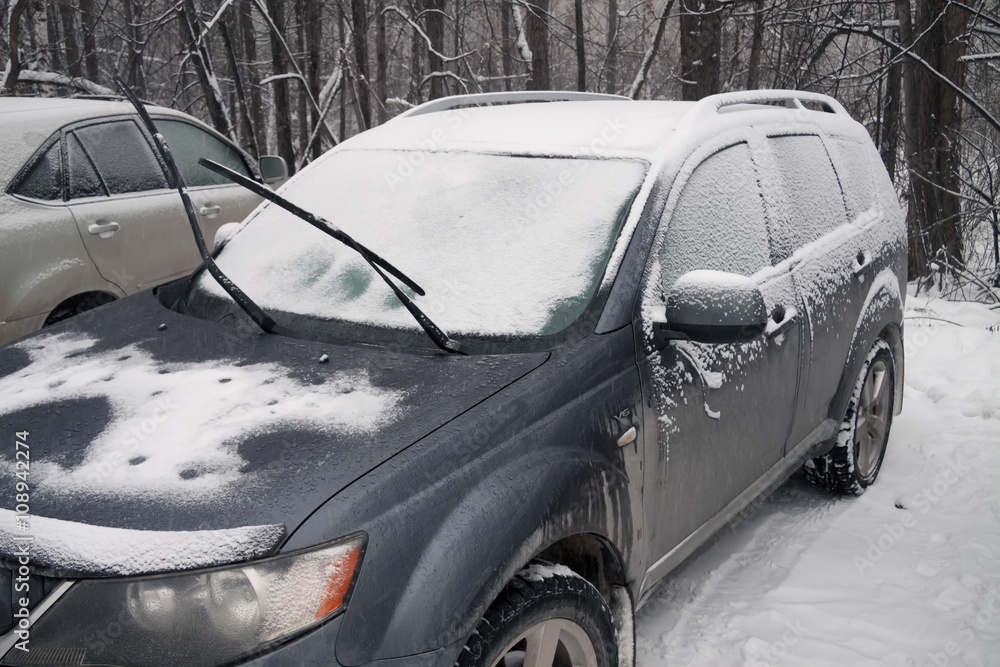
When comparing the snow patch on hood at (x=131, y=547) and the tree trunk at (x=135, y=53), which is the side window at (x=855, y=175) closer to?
the snow patch on hood at (x=131, y=547)

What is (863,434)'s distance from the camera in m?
3.98

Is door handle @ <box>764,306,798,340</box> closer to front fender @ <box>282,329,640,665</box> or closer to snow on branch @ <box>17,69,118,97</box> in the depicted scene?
front fender @ <box>282,329,640,665</box>

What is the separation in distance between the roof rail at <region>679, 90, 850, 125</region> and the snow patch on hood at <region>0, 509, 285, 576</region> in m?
2.04

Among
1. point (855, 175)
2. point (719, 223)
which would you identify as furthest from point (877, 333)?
point (719, 223)

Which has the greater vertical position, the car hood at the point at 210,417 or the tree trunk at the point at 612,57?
the tree trunk at the point at 612,57

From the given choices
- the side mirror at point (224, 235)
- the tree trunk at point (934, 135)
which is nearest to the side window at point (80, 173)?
the side mirror at point (224, 235)

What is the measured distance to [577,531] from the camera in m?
2.02

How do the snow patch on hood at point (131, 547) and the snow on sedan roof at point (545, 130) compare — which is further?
the snow on sedan roof at point (545, 130)

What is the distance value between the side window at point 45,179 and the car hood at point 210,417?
7.51 ft

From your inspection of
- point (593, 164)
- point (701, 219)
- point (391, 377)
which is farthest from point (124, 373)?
point (701, 219)

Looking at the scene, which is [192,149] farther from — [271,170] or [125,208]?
[125,208]

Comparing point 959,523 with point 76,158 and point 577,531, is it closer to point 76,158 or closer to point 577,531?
point 577,531

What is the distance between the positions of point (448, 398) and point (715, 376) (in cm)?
104

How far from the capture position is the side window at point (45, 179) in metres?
4.41
